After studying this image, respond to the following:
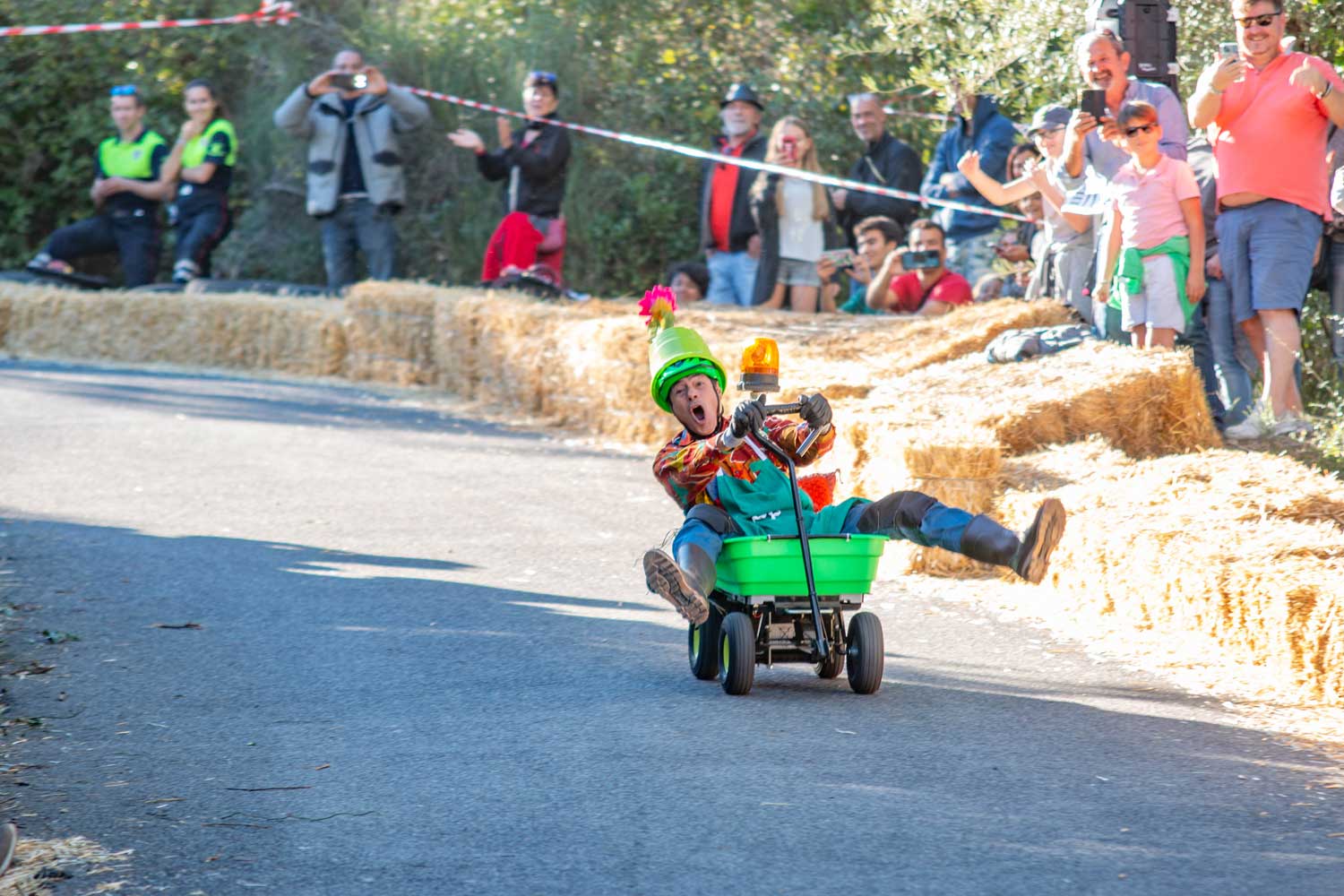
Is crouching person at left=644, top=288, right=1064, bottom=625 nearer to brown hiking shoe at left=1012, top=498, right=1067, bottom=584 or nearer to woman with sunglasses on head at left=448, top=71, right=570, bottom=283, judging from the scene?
brown hiking shoe at left=1012, top=498, right=1067, bottom=584

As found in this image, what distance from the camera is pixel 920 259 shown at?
12.4m

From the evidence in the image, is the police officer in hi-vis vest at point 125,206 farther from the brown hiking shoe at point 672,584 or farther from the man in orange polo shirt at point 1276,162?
the brown hiking shoe at point 672,584

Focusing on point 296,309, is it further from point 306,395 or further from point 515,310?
point 515,310

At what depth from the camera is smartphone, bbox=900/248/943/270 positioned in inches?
487

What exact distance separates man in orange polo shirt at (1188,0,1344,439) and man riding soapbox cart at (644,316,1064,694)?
12.0 ft

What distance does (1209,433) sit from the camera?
852 cm

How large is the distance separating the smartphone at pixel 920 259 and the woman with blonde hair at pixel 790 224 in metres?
0.77

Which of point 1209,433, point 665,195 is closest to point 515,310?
point 665,195

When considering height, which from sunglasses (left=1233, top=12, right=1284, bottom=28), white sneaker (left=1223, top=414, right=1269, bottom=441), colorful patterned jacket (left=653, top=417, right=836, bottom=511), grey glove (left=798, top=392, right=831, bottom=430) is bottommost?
colorful patterned jacket (left=653, top=417, right=836, bottom=511)

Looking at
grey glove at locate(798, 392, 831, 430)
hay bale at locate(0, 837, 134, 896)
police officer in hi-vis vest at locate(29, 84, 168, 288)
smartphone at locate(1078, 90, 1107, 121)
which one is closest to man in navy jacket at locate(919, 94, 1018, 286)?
smartphone at locate(1078, 90, 1107, 121)

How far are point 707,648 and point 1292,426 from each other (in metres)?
4.02

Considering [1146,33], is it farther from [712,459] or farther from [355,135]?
[355,135]

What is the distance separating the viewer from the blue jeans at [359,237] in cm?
1639

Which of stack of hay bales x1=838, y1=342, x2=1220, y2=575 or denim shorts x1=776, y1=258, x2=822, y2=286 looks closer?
stack of hay bales x1=838, y1=342, x2=1220, y2=575
